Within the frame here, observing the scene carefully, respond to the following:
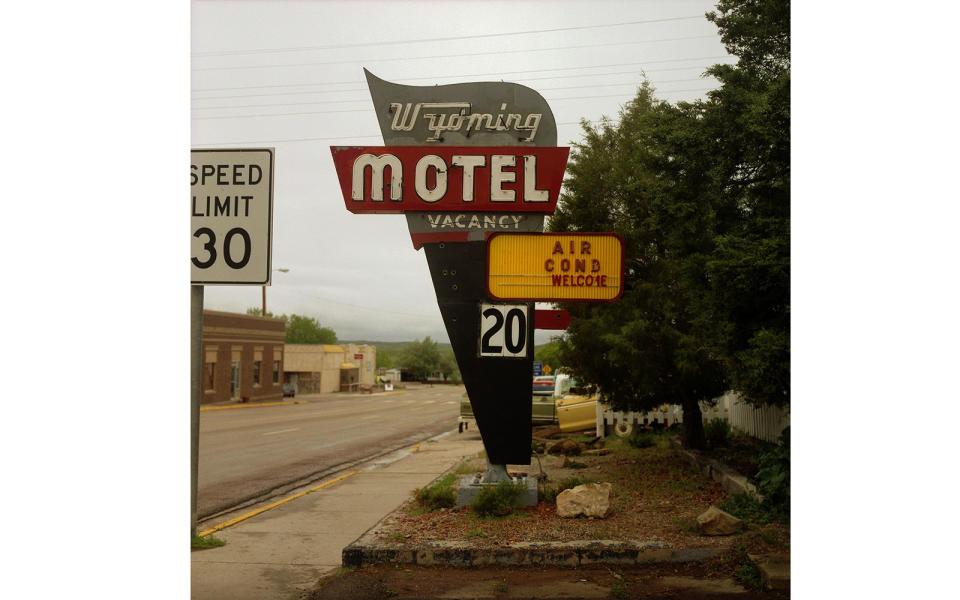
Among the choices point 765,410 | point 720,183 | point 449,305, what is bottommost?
point 765,410

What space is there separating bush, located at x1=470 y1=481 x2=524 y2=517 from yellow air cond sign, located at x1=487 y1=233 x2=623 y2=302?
2287mm

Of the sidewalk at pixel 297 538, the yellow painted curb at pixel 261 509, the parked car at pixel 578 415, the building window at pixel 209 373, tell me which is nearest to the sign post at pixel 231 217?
the sidewalk at pixel 297 538

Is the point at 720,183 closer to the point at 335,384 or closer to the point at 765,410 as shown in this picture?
the point at 765,410

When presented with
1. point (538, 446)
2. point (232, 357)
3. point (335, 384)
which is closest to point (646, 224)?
point (538, 446)

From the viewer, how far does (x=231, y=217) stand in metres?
5.24

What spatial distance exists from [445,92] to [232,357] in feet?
134

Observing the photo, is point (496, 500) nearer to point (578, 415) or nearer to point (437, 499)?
point (437, 499)

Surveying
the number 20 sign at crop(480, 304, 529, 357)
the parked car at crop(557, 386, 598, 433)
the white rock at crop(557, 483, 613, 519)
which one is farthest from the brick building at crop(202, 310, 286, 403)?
the white rock at crop(557, 483, 613, 519)

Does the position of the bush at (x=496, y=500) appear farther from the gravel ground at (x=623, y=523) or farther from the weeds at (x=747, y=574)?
the weeds at (x=747, y=574)

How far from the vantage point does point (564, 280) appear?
709 cm

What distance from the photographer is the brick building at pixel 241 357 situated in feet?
139

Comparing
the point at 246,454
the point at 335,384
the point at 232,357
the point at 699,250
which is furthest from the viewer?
the point at 335,384

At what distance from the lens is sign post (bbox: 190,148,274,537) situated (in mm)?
5160

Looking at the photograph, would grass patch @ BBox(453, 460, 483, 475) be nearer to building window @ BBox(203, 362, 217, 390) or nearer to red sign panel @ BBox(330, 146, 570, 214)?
red sign panel @ BBox(330, 146, 570, 214)
